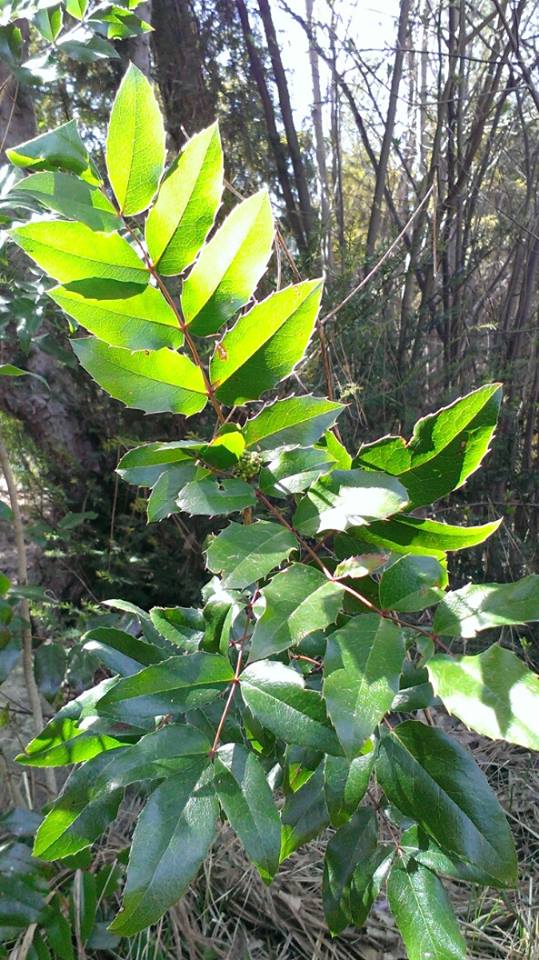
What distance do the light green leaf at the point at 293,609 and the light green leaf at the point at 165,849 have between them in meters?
0.11

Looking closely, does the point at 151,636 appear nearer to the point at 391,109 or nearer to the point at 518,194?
the point at 391,109

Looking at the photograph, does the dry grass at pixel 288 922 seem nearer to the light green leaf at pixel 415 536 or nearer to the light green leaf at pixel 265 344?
the light green leaf at pixel 415 536

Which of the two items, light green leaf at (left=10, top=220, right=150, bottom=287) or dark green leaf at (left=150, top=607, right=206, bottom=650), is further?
dark green leaf at (left=150, top=607, right=206, bottom=650)

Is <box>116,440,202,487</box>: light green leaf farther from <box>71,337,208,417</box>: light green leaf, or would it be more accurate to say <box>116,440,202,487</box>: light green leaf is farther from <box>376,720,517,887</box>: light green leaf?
<box>376,720,517,887</box>: light green leaf

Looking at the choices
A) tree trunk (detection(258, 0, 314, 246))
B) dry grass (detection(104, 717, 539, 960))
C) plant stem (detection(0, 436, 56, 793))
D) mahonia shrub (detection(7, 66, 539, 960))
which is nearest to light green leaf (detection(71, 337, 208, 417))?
mahonia shrub (detection(7, 66, 539, 960))

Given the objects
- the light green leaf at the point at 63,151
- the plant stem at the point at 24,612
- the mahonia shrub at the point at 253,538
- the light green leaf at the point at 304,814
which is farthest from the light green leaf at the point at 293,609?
the plant stem at the point at 24,612

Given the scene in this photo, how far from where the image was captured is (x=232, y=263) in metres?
0.45

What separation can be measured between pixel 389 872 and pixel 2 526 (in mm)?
2481

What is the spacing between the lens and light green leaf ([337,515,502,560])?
47 cm

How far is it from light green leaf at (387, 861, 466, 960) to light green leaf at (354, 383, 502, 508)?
29 centimetres

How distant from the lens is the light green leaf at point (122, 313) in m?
0.45

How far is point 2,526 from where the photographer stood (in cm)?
273

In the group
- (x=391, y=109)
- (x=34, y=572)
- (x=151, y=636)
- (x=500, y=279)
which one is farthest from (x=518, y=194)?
(x=151, y=636)

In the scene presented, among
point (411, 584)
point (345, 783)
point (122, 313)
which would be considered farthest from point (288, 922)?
point (122, 313)
